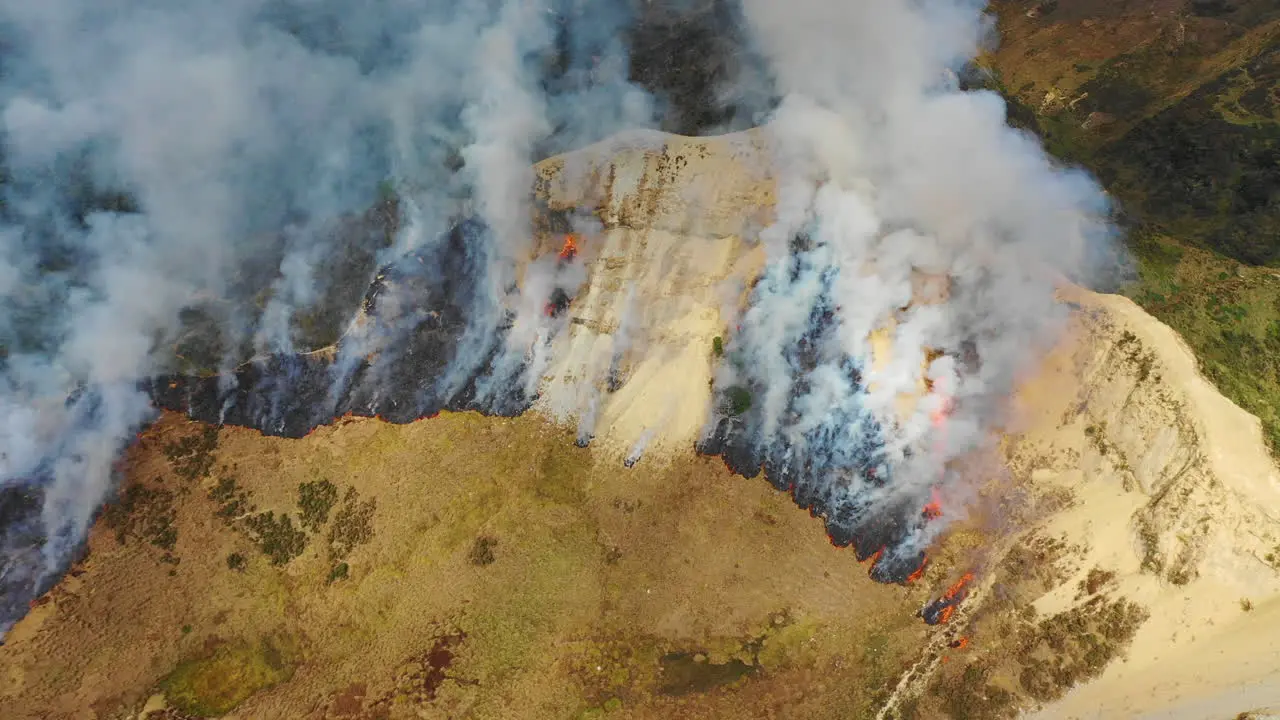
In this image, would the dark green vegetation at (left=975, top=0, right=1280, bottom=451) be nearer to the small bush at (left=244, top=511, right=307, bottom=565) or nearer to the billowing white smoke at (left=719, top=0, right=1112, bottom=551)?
the billowing white smoke at (left=719, top=0, right=1112, bottom=551)

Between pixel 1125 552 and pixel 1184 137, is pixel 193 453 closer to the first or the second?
pixel 1125 552

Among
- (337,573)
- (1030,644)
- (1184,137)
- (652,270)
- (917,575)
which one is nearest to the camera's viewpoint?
(1030,644)

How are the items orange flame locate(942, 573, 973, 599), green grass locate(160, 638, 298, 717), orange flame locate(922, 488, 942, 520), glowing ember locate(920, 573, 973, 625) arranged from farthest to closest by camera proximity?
orange flame locate(922, 488, 942, 520)
orange flame locate(942, 573, 973, 599)
glowing ember locate(920, 573, 973, 625)
green grass locate(160, 638, 298, 717)

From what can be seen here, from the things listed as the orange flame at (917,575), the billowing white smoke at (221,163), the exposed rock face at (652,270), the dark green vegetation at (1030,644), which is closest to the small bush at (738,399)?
the exposed rock face at (652,270)

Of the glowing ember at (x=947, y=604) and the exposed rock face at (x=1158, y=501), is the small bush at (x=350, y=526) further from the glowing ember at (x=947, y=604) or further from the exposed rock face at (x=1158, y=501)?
the exposed rock face at (x=1158, y=501)

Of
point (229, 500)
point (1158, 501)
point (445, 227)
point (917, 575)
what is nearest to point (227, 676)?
point (229, 500)

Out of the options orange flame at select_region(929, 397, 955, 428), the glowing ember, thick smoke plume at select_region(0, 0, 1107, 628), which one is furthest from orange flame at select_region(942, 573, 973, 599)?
orange flame at select_region(929, 397, 955, 428)

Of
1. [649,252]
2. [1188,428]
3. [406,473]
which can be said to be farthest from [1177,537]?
[406,473]
